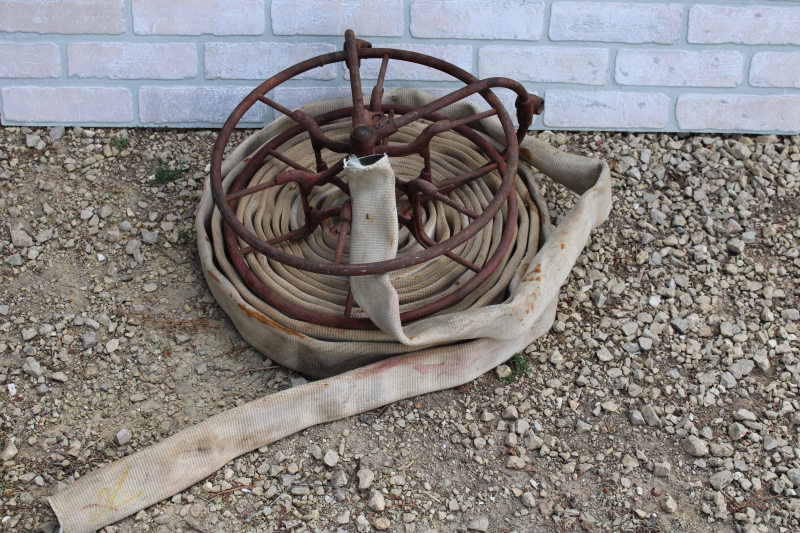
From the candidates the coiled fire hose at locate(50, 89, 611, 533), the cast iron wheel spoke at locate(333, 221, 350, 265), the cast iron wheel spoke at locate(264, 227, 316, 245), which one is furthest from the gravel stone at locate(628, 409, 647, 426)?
the cast iron wheel spoke at locate(264, 227, 316, 245)

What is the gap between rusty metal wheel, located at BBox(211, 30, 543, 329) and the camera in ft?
5.84

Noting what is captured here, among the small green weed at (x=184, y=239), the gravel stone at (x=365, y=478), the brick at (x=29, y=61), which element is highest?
the brick at (x=29, y=61)

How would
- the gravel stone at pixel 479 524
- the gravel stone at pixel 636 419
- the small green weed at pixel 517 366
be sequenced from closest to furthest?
the gravel stone at pixel 479 524, the gravel stone at pixel 636 419, the small green weed at pixel 517 366

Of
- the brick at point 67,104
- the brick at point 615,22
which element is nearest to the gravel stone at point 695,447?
the brick at point 615,22

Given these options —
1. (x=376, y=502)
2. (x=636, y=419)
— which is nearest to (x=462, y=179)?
(x=636, y=419)

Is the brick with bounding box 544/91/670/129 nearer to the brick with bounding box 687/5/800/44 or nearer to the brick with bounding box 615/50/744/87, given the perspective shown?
the brick with bounding box 615/50/744/87

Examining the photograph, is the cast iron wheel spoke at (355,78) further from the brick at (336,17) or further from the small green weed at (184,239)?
the small green weed at (184,239)

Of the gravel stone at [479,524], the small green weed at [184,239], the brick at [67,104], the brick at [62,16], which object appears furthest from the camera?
the brick at [67,104]

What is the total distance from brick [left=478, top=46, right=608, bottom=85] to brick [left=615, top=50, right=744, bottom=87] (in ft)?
0.24

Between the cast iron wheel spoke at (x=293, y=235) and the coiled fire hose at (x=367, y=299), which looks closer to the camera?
the coiled fire hose at (x=367, y=299)

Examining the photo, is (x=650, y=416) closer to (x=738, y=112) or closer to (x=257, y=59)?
(x=738, y=112)

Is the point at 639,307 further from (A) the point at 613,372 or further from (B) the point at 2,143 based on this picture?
(B) the point at 2,143

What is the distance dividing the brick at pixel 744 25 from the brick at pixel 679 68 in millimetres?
51

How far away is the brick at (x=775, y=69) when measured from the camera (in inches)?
99.0
